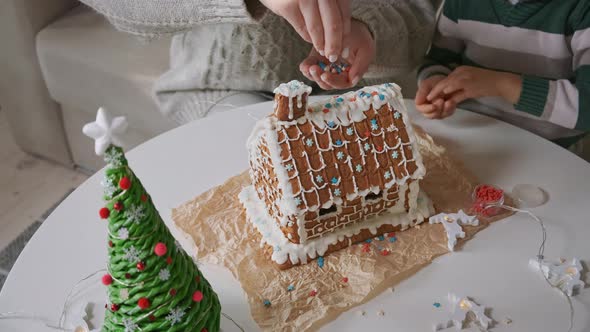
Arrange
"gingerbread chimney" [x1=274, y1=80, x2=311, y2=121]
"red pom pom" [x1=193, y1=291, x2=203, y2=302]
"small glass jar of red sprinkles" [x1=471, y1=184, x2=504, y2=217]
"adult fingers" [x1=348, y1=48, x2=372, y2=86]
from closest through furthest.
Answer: "red pom pom" [x1=193, y1=291, x2=203, y2=302] < "gingerbread chimney" [x1=274, y1=80, x2=311, y2=121] < "small glass jar of red sprinkles" [x1=471, y1=184, x2=504, y2=217] < "adult fingers" [x1=348, y1=48, x2=372, y2=86]

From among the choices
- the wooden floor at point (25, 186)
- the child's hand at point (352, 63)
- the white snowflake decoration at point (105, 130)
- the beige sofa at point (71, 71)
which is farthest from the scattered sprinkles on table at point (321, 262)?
the wooden floor at point (25, 186)

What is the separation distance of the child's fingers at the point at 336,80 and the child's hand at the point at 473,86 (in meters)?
0.18

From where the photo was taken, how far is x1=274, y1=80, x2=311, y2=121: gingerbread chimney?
2.72ft

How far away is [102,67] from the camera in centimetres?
156

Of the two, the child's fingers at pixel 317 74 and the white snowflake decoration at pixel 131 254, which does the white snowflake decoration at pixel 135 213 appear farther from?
the child's fingers at pixel 317 74

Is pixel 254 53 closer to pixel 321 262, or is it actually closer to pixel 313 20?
pixel 313 20

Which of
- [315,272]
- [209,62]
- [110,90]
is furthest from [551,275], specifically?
[110,90]

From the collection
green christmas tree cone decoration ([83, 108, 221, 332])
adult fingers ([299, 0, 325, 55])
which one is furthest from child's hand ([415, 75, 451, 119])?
green christmas tree cone decoration ([83, 108, 221, 332])

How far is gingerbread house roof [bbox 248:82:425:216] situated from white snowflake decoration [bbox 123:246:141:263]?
0.81 ft

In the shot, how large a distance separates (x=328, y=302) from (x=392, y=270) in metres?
0.11

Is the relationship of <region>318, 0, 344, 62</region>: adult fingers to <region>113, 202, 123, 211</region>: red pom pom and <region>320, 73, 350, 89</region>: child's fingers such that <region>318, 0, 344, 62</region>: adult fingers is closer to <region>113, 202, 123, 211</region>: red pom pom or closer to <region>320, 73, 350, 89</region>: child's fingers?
<region>320, 73, 350, 89</region>: child's fingers

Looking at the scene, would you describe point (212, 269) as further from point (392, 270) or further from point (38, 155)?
point (38, 155)

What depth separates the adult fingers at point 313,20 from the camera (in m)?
0.83

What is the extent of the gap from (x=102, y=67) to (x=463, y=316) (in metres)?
1.14
